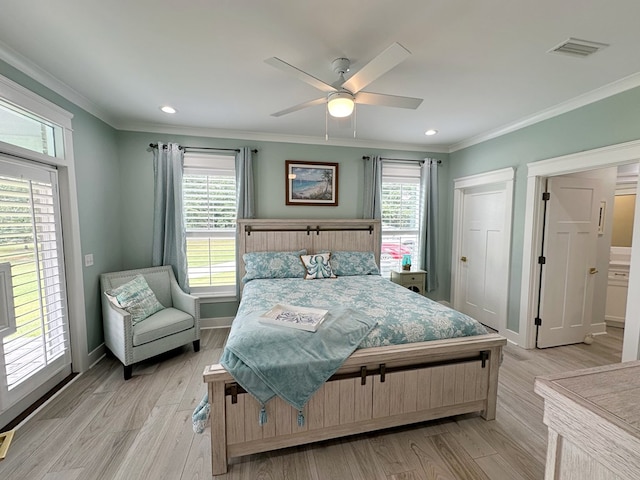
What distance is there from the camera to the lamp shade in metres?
1.99

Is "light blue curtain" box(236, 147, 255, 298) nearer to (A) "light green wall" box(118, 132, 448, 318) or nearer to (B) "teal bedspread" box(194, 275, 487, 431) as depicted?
(A) "light green wall" box(118, 132, 448, 318)

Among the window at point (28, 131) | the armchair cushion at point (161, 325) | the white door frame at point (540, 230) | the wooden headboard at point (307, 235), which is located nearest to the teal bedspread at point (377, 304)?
the wooden headboard at point (307, 235)

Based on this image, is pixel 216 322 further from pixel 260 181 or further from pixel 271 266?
pixel 260 181

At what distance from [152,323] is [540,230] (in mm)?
4431

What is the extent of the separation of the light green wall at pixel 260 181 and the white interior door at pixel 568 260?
1.54 metres

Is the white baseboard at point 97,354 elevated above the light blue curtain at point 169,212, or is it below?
below

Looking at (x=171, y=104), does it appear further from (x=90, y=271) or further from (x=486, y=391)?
(x=486, y=391)

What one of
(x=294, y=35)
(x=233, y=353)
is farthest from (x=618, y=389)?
(x=294, y=35)

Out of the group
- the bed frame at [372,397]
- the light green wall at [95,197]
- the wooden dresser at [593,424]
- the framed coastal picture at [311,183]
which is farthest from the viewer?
the framed coastal picture at [311,183]

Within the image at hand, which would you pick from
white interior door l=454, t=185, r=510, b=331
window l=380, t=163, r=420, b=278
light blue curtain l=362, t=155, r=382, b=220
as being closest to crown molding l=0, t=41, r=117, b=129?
light blue curtain l=362, t=155, r=382, b=220

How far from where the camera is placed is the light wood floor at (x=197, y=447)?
1.74 metres

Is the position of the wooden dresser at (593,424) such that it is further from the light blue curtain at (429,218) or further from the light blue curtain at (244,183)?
the light blue curtain at (429,218)

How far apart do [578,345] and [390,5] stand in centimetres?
430

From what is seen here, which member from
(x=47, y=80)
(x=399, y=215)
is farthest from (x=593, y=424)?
(x=399, y=215)
